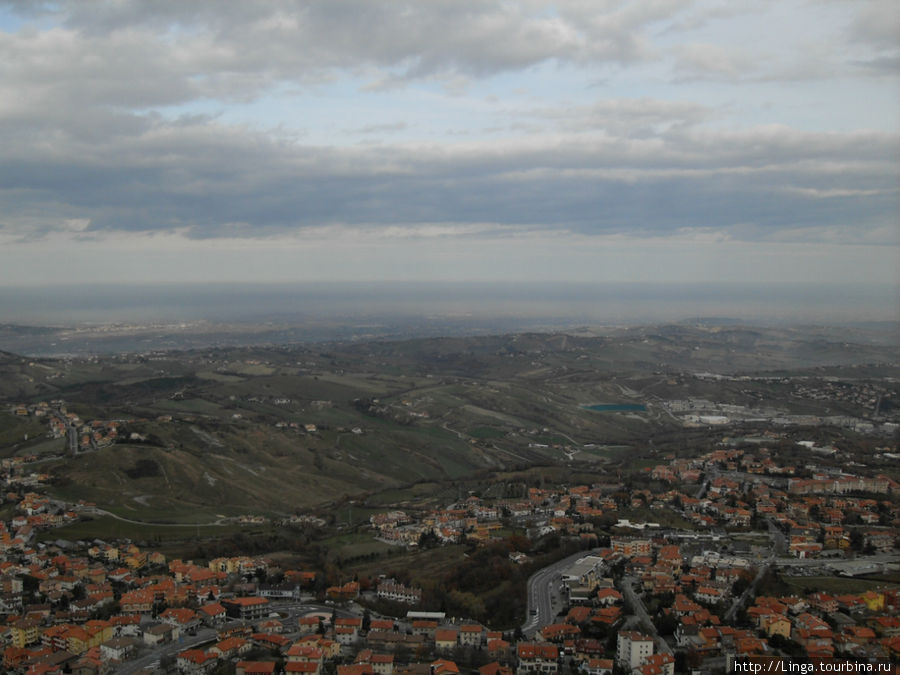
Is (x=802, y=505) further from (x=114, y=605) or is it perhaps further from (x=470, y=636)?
(x=114, y=605)

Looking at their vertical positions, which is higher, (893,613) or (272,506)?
(893,613)

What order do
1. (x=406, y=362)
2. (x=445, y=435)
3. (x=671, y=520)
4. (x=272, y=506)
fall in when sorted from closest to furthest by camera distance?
(x=671, y=520)
(x=272, y=506)
(x=445, y=435)
(x=406, y=362)

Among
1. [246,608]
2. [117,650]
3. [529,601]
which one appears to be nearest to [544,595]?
[529,601]

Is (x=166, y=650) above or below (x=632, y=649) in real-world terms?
below

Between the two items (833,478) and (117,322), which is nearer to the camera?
(833,478)

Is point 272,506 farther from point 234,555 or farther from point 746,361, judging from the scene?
point 746,361

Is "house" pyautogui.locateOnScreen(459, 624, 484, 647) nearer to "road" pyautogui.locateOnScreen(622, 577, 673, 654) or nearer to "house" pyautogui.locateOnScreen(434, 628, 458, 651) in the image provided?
"house" pyautogui.locateOnScreen(434, 628, 458, 651)

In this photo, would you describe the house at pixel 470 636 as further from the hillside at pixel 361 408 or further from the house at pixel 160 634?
the hillside at pixel 361 408

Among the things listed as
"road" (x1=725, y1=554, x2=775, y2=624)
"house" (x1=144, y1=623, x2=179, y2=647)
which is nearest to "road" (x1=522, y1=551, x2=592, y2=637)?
"road" (x1=725, y1=554, x2=775, y2=624)

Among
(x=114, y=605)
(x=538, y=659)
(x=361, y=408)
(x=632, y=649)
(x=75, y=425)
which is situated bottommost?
(x=361, y=408)

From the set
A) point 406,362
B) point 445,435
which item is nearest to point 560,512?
point 445,435
